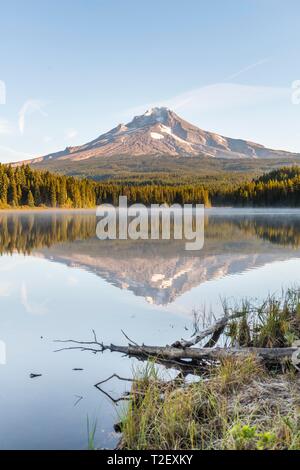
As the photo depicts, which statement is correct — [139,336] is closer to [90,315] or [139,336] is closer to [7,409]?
[90,315]

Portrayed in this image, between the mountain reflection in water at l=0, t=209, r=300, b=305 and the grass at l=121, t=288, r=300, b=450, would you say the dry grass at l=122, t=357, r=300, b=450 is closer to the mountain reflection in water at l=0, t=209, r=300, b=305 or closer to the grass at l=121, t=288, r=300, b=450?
the grass at l=121, t=288, r=300, b=450

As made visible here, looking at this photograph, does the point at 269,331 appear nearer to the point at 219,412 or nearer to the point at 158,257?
the point at 219,412

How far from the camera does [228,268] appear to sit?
14.3m

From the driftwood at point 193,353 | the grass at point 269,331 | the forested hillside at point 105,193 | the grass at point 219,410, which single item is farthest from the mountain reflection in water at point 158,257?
the forested hillside at point 105,193

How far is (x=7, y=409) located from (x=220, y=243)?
1814 cm

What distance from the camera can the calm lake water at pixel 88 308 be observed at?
4469 mm

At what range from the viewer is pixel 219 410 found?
168 inches

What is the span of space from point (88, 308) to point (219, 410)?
193 inches

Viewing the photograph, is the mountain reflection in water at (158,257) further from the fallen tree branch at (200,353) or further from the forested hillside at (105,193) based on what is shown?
the forested hillside at (105,193)

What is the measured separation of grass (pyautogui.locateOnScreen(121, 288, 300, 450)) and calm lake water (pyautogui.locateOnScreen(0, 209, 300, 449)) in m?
0.34

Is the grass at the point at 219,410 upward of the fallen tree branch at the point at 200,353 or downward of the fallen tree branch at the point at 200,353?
downward

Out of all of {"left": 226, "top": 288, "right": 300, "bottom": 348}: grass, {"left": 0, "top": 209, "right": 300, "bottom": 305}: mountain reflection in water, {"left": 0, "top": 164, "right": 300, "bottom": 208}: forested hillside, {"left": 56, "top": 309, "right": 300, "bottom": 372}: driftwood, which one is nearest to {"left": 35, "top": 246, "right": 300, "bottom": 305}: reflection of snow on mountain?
{"left": 0, "top": 209, "right": 300, "bottom": 305}: mountain reflection in water

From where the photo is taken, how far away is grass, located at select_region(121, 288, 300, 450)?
3783 mm

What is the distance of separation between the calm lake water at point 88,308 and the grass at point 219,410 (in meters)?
0.34
